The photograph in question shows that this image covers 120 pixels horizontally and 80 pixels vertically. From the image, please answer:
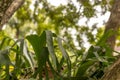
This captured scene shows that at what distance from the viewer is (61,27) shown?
11.7ft

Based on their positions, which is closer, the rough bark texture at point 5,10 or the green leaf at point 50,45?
the green leaf at point 50,45

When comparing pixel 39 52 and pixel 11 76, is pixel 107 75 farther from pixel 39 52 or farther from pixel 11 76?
pixel 11 76

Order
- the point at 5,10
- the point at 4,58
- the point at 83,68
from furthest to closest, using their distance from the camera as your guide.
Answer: the point at 5,10, the point at 83,68, the point at 4,58

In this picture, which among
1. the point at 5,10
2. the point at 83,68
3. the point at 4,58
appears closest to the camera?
the point at 4,58

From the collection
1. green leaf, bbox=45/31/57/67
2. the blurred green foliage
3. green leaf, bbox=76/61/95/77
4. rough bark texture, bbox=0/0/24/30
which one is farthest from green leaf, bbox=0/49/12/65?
rough bark texture, bbox=0/0/24/30

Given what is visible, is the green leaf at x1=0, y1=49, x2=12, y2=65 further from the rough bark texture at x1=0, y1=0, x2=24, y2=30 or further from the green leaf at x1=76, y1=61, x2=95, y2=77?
the rough bark texture at x1=0, y1=0, x2=24, y2=30

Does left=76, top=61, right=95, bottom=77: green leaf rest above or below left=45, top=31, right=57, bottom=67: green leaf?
below

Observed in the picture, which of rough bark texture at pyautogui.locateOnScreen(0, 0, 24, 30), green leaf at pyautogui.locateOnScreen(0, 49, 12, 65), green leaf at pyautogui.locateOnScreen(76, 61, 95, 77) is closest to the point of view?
green leaf at pyautogui.locateOnScreen(0, 49, 12, 65)

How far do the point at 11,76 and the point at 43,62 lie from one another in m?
0.16

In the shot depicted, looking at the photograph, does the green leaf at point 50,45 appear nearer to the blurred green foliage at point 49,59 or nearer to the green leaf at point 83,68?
the blurred green foliage at point 49,59

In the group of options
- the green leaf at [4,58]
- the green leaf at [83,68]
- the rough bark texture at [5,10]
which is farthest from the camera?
the rough bark texture at [5,10]

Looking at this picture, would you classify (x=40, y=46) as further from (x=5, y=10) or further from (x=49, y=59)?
(x=5, y=10)

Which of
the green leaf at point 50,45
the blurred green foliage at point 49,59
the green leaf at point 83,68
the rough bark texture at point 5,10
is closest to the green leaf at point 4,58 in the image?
the blurred green foliage at point 49,59

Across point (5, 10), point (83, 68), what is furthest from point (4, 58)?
point (5, 10)
